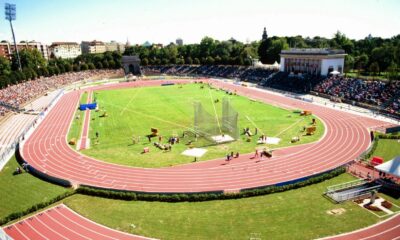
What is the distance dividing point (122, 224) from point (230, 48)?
12753cm

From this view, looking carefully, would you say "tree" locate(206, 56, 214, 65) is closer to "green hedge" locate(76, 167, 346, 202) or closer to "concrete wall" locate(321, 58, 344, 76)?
"concrete wall" locate(321, 58, 344, 76)

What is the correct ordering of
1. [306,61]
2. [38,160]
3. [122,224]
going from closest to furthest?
[122,224] → [38,160] → [306,61]

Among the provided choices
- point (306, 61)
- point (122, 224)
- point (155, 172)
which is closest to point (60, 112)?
point (155, 172)

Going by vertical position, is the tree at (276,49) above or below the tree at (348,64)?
above

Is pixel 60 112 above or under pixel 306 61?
under

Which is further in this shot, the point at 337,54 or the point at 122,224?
the point at 337,54

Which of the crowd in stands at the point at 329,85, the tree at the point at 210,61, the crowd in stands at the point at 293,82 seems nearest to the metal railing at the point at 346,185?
the crowd in stands at the point at 329,85

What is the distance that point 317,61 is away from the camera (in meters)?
73.1

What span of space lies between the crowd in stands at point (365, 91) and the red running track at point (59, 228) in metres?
46.9

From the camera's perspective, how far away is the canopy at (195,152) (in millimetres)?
33144

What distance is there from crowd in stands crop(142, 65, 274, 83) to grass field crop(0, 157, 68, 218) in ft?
233

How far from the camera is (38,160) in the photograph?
33188 millimetres

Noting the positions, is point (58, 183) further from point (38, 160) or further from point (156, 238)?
point (156, 238)

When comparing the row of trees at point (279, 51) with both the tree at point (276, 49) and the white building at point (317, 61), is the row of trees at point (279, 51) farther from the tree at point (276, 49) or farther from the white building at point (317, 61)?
the white building at point (317, 61)
